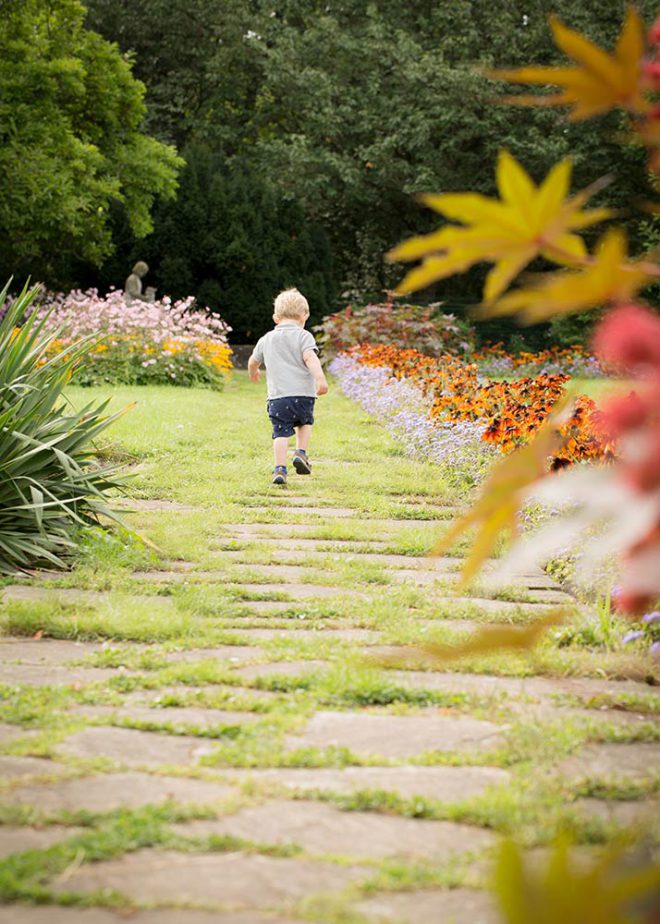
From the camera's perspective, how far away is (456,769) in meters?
2.14

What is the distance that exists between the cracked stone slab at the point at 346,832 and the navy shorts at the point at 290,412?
209 inches

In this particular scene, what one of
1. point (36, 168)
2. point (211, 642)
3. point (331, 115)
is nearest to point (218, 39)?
point (331, 115)

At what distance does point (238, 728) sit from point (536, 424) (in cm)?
377

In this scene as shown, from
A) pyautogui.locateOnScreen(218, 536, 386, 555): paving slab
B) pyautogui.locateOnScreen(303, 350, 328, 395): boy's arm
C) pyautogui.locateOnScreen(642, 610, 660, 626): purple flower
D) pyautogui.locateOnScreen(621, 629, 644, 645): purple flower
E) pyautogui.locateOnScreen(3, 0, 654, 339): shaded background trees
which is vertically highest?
pyautogui.locateOnScreen(3, 0, 654, 339): shaded background trees

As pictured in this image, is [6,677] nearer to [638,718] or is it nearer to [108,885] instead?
[108,885]

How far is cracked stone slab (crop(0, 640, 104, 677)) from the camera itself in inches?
115

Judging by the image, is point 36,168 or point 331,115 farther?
point 331,115

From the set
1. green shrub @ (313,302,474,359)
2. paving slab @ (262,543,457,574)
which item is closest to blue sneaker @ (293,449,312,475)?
paving slab @ (262,543,457,574)

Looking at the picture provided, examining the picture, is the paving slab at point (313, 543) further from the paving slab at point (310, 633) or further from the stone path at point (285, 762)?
the paving slab at point (310, 633)

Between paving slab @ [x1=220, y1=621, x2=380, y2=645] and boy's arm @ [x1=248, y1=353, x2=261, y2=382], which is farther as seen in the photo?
boy's arm @ [x1=248, y1=353, x2=261, y2=382]

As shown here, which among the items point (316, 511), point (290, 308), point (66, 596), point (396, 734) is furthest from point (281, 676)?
point (290, 308)

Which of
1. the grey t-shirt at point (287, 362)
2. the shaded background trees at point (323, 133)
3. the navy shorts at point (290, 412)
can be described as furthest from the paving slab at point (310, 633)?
the shaded background trees at point (323, 133)

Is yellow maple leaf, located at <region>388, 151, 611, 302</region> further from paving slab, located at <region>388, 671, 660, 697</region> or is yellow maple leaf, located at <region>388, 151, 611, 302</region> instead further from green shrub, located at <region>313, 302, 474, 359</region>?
green shrub, located at <region>313, 302, 474, 359</region>

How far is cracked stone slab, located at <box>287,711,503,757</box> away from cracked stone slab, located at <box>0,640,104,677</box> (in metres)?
0.87
